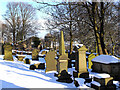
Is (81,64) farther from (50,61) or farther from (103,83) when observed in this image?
(50,61)

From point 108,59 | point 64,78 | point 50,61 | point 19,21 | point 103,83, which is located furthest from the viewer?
point 19,21

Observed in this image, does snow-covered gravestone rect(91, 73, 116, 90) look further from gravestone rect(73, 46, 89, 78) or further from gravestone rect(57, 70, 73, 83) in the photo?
gravestone rect(57, 70, 73, 83)

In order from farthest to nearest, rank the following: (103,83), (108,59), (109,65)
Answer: (108,59), (109,65), (103,83)

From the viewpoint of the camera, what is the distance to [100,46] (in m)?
12.2

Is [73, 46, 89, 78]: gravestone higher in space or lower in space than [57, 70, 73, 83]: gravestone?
higher

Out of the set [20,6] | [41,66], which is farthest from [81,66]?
[20,6]

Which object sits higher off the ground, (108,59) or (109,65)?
(108,59)

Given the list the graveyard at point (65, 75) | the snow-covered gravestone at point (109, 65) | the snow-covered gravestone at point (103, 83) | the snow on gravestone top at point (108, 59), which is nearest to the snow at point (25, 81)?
the graveyard at point (65, 75)

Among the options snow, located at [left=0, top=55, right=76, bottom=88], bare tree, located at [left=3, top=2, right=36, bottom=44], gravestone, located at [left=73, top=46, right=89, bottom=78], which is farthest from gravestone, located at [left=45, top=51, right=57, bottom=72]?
bare tree, located at [left=3, top=2, right=36, bottom=44]

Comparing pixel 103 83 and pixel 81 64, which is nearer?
pixel 103 83

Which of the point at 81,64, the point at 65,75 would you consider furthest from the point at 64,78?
the point at 81,64

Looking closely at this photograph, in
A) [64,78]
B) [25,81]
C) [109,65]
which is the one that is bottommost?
[64,78]

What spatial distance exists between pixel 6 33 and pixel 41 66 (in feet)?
86.6

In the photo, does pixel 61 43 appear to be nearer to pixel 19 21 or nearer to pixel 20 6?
pixel 19 21
